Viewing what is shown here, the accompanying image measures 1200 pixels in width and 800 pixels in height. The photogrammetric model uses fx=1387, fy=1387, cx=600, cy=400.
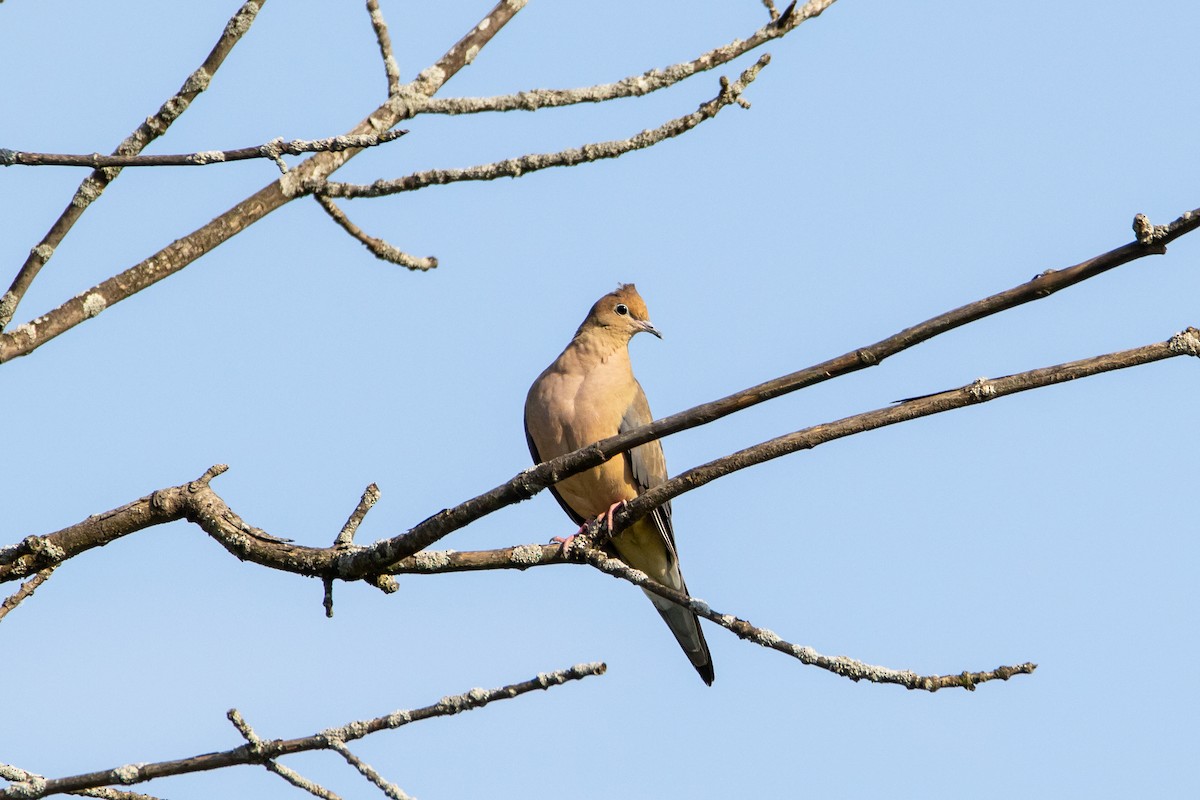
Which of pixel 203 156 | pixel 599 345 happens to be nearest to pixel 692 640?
pixel 599 345

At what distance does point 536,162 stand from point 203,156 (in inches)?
42.5

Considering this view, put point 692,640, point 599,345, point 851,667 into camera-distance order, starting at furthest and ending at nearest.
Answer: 1. point 599,345
2. point 692,640
3. point 851,667

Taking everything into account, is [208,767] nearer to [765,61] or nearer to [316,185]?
[316,185]

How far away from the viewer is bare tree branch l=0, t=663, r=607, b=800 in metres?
3.36

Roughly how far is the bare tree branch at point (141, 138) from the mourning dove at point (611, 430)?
11.2 ft

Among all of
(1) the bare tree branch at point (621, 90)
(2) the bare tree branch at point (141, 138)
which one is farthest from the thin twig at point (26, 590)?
(1) the bare tree branch at point (621, 90)

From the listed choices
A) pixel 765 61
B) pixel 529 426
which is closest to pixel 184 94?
pixel 765 61

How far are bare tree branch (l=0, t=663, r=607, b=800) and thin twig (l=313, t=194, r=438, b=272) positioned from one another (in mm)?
1796

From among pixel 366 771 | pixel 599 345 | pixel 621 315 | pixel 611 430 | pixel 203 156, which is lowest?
pixel 366 771

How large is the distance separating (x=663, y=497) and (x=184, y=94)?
188cm

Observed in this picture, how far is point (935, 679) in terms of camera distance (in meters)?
3.62

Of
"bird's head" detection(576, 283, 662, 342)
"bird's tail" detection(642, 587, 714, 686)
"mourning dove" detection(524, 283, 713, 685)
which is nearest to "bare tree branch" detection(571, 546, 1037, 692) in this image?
"mourning dove" detection(524, 283, 713, 685)

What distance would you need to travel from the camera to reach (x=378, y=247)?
15.6 feet

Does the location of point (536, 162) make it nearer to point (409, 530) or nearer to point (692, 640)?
point (409, 530)
